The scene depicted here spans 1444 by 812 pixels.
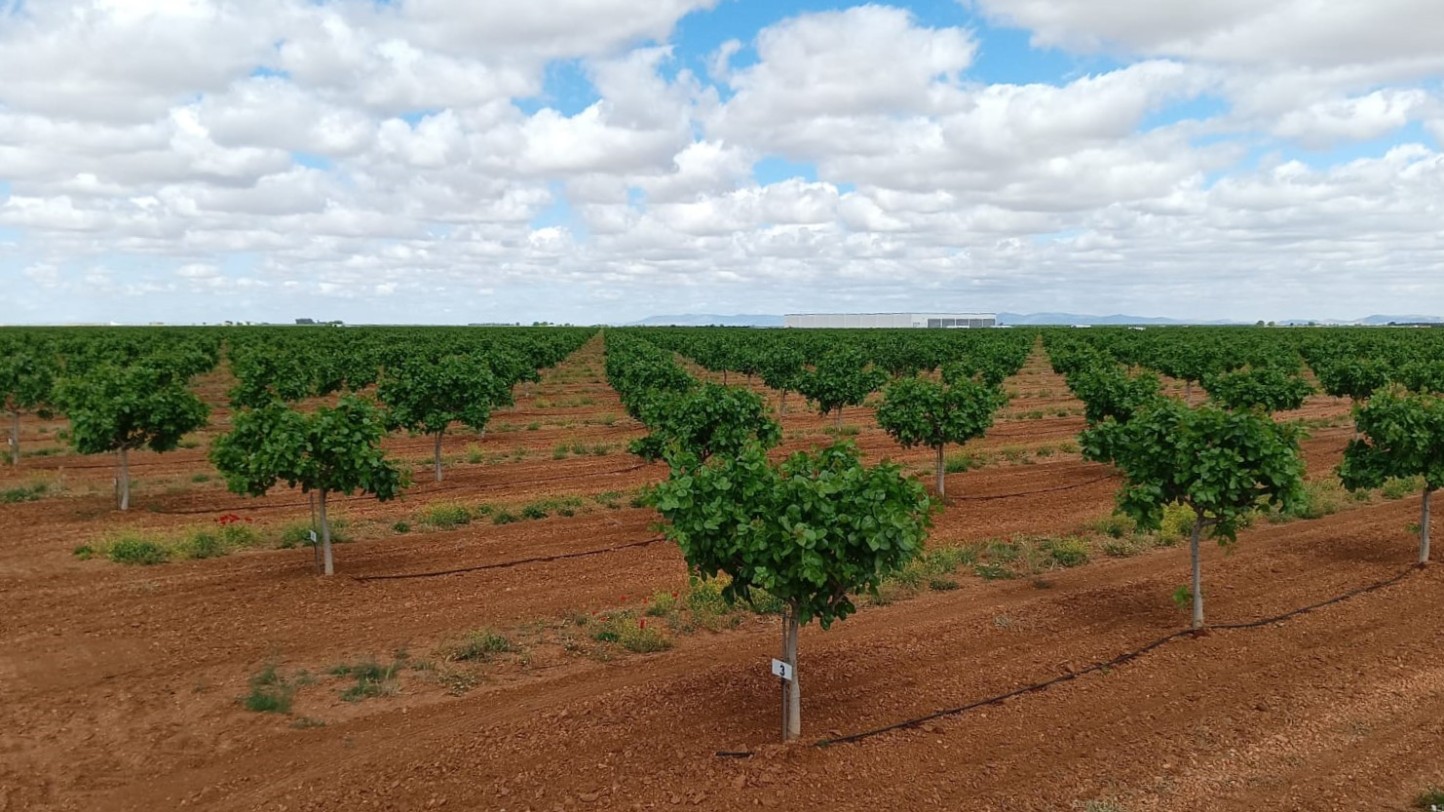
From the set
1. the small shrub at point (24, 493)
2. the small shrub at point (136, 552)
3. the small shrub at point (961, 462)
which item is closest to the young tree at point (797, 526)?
the small shrub at point (136, 552)

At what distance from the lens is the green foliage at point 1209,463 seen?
12.7 metres

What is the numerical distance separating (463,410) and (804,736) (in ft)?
71.1

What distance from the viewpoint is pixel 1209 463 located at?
12.7 metres

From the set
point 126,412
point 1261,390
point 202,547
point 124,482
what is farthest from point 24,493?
point 1261,390

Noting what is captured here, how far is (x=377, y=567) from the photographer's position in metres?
18.1

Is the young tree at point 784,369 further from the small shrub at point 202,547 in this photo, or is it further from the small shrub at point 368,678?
the small shrub at point 368,678

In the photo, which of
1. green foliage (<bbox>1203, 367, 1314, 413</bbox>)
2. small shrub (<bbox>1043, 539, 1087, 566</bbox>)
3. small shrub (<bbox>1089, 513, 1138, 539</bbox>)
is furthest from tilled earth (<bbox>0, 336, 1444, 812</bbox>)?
green foliage (<bbox>1203, 367, 1314, 413</bbox>)

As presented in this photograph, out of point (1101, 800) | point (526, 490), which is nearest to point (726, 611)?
point (1101, 800)

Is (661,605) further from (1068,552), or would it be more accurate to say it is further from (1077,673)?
(1068,552)

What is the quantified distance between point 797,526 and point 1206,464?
7464mm

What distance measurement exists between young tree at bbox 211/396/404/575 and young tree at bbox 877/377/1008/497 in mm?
13232

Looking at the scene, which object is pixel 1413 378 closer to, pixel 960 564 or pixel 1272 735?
pixel 960 564

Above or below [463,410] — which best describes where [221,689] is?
below

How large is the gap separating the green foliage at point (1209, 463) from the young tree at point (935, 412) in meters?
9.17
